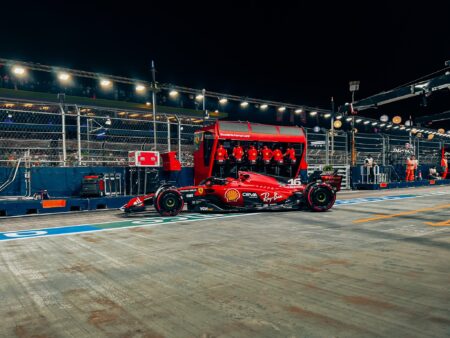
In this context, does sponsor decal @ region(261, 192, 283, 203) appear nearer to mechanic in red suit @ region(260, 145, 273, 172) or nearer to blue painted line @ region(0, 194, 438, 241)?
blue painted line @ region(0, 194, 438, 241)

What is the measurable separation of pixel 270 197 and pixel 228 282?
5859mm

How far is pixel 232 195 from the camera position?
905 cm

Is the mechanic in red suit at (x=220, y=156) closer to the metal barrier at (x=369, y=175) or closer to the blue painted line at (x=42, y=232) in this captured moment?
the blue painted line at (x=42, y=232)

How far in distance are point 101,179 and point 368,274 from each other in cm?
899

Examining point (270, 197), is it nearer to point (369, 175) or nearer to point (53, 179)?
point (53, 179)

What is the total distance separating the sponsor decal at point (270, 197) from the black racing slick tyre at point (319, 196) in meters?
0.83

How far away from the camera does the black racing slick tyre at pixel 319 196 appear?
927cm

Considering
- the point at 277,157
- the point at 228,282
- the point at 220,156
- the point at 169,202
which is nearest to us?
the point at 228,282

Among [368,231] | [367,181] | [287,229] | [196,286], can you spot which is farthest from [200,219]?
[367,181]

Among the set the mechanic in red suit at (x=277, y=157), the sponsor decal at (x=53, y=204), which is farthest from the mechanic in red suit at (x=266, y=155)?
the sponsor decal at (x=53, y=204)

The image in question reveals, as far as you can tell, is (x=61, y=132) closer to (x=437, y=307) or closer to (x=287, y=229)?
(x=287, y=229)

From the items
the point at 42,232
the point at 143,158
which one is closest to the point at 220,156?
the point at 143,158

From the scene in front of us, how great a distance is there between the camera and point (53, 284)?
3523 mm

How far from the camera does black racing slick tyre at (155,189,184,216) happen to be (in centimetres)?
861
